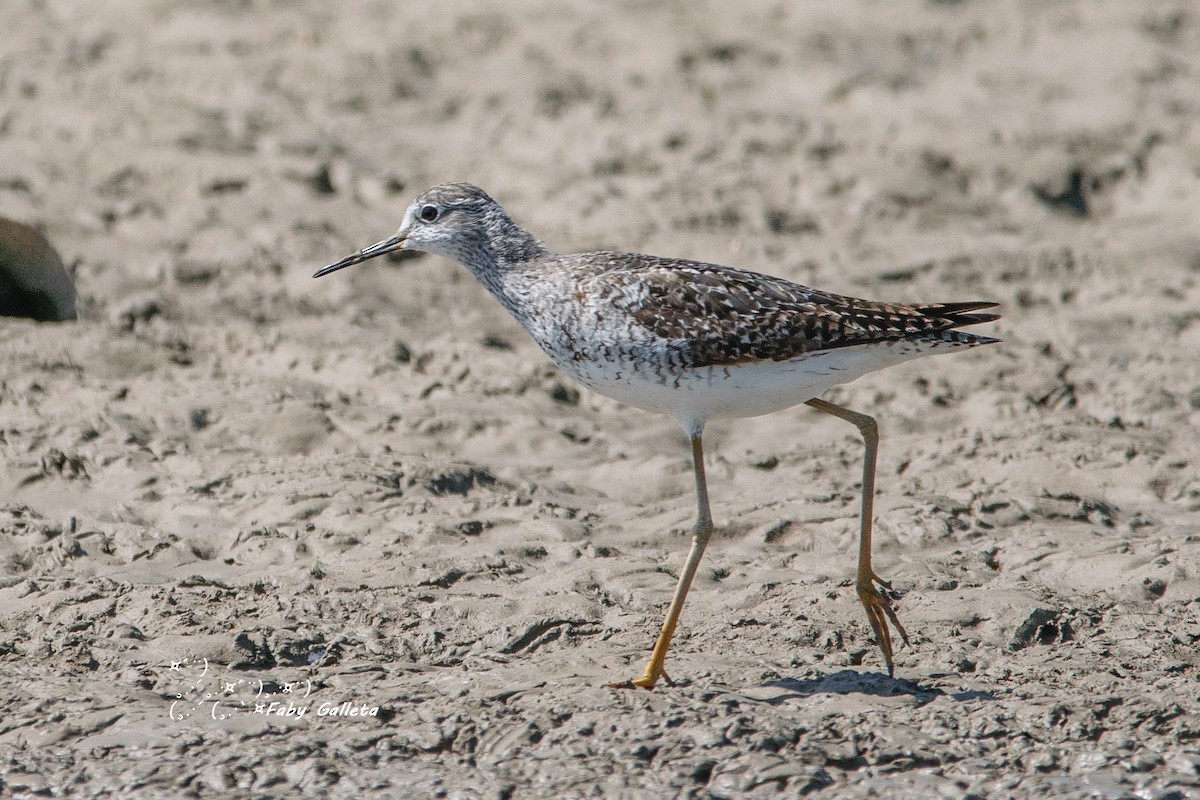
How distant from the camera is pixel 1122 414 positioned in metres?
8.02

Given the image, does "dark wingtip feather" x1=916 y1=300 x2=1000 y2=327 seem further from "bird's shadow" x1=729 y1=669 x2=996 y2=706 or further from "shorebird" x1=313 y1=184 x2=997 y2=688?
"bird's shadow" x1=729 y1=669 x2=996 y2=706

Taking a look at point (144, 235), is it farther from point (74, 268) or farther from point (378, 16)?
point (378, 16)

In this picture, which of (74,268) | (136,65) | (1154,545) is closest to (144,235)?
(74,268)

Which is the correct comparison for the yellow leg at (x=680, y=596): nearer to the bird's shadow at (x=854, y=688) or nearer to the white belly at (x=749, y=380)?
the white belly at (x=749, y=380)

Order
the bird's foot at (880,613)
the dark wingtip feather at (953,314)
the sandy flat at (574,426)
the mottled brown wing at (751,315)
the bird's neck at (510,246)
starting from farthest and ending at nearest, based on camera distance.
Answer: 1. the bird's neck at (510,246)
2. the dark wingtip feather at (953,314)
3. the mottled brown wing at (751,315)
4. the bird's foot at (880,613)
5. the sandy flat at (574,426)

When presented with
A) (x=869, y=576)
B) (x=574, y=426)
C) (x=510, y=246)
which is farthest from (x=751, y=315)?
(x=574, y=426)

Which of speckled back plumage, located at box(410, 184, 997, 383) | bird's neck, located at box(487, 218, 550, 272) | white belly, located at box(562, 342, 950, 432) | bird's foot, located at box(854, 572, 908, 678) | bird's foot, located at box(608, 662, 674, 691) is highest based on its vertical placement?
bird's neck, located at box(487, 218, 550, 272)

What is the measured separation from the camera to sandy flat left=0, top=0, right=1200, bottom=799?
5414 millimetres

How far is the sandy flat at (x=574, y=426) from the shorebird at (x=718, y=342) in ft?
1.81

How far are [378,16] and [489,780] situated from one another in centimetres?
871

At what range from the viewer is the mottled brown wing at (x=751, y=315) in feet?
19.6

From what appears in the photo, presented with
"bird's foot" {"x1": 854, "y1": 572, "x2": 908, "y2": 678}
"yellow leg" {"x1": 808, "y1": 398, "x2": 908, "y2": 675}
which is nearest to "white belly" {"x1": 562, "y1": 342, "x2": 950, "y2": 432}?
"yellow leg" {"x1": 808, "y1": 398, "x2": 908, "y2": 675}

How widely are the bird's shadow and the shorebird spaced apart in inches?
4.5

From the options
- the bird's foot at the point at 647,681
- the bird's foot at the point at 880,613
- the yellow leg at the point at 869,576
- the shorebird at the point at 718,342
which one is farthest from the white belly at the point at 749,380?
the bird's foot at the point at 647,681
